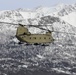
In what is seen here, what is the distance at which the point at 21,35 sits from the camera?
76312 mm

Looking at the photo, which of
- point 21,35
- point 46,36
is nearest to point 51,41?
point 46,36

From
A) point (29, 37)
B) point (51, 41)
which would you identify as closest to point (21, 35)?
point (29, 37)

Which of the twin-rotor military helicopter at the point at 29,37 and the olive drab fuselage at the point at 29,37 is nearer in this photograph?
the twin-rotor military helicopter at the point at 29,37

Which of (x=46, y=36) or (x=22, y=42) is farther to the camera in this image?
(x=46, y=36)

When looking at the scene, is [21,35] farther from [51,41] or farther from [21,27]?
[51,41]

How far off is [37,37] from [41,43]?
1.60 m

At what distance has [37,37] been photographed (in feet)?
250

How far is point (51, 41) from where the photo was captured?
3054 inches

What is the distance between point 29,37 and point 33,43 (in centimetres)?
218

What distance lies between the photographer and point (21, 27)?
7712cm

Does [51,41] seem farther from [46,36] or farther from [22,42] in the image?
[22,42]

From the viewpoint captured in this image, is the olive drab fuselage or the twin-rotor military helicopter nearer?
the twin-rotor military helicopter

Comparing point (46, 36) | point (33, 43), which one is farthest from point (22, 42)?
point (46, 36)

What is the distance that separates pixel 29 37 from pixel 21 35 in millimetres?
1905
